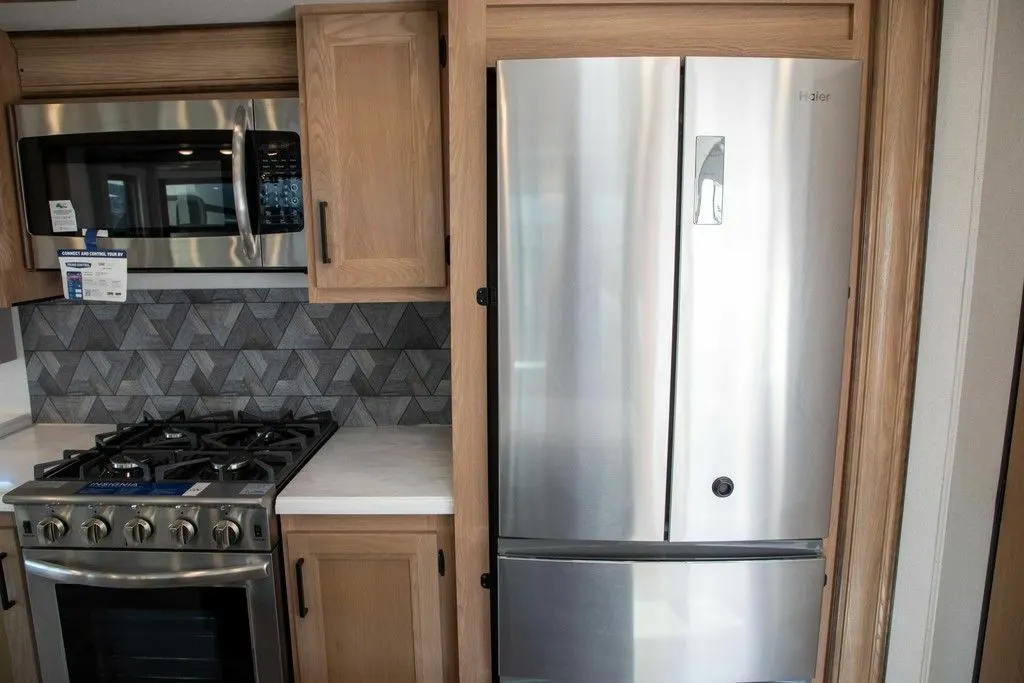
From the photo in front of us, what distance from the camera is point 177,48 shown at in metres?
1.67

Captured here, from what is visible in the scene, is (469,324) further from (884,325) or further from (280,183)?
(884,325)

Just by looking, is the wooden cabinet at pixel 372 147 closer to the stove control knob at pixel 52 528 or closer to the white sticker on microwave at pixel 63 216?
the white sticker on microwave at pixel 63 216

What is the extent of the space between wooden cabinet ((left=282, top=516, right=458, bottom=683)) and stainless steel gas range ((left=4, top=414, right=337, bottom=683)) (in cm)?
7

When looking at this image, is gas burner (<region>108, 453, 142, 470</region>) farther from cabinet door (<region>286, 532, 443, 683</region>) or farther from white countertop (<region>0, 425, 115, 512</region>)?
cabinet door (<region>286, 532, 443, 683</region>)

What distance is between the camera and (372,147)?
5.16 ft

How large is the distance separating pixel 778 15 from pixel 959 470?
101 centimetres

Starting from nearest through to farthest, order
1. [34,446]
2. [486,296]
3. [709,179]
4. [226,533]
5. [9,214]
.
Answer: [709,179], [486,296], [226,533], [9,214], [34,446]

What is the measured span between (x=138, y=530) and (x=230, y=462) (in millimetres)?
253

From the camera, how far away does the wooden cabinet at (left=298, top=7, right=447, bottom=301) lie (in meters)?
1.54

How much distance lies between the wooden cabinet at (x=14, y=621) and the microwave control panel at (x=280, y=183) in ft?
3.30

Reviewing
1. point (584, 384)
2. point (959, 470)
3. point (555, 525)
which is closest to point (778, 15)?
point (584, 384)

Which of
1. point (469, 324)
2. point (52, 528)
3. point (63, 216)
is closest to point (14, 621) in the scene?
point (52, 528)

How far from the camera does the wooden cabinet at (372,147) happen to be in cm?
154

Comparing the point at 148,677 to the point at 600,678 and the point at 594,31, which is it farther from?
the point at 594,31
